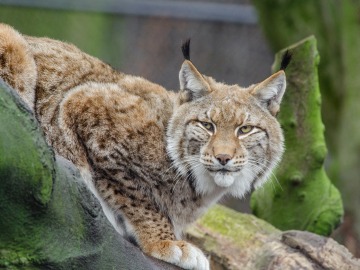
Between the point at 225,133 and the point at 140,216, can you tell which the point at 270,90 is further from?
the point at 140,216

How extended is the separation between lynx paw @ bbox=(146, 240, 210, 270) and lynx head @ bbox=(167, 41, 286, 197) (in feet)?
1.34

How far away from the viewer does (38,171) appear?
3328 millimetres

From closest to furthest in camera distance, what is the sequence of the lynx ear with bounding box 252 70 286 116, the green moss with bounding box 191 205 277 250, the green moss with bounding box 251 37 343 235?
the lynx ear with bounding box 252 70 286 116 → the green moss with bounding box 191 205 277 250 → the green moss with bounding box 251 37 343 235

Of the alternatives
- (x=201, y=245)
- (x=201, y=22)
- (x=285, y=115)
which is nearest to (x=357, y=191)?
(x=285, y=115)

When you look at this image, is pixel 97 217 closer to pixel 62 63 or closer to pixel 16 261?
pixel 16 261

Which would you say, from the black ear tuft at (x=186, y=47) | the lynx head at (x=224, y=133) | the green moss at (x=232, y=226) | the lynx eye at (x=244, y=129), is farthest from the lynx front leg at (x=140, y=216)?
the green moss at (x=232, y=226)

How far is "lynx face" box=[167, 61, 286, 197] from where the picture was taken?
16.0 feet

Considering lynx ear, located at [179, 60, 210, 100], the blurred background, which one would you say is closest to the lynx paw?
lynx ear, located at [179, 60, 210, 100]

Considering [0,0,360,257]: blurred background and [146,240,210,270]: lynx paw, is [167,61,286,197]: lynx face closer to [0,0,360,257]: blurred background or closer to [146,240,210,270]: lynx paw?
[146,240,210,270]: lynx paw

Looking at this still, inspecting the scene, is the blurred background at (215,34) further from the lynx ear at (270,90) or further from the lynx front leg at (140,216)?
the lynx front leg at (140,216)

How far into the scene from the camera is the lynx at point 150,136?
16.0ft

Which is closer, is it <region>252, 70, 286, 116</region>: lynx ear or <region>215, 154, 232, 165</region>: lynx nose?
<region>215, 154, 232, 165</region>: lynx nose

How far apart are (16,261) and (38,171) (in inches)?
14.8

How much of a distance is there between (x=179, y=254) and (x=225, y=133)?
69 cm
